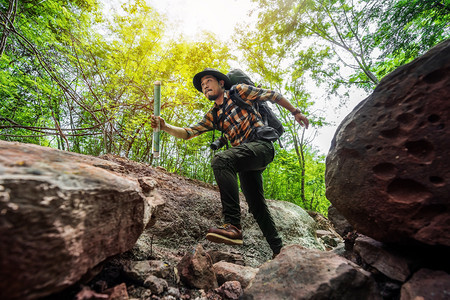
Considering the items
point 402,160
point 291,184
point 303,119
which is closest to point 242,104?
point 303,119

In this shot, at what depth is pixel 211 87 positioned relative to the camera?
280cm

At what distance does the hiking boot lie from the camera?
1.92 metres

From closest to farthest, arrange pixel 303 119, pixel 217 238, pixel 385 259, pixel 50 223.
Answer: pixel 50 223
pixel 385 259
pixel 217 238
pixel 303 119

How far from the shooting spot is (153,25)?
5070 mm

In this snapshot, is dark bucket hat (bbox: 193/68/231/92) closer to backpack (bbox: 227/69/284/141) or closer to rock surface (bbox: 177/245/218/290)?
backpack (bbox: 227/69/284/141)

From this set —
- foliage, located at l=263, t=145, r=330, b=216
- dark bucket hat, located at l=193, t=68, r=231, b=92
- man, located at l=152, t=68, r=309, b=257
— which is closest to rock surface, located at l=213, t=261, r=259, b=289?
man, located at l=152, t=68, r=309, b=257

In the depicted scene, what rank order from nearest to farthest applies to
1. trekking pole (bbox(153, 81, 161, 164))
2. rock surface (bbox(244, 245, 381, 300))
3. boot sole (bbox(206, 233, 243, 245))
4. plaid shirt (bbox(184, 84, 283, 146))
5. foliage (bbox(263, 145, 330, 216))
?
1. rock surface (bbox(244, 245, 381, 300))
2. boot sole (bbox(206, 233, 243, 245))
3. trekking pole (bbox(153, 81, 161, 164))
4. plaid shirt (bbox(184, 84, 283, 146))
5. foliage (bbox(263, 145, 330, 216))

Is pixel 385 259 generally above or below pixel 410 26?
below

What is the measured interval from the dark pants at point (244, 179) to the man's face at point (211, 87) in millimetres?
985

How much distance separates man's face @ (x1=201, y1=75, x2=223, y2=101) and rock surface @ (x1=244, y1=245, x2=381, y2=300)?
223cm

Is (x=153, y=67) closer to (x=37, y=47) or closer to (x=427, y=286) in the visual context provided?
(x=37, y=47)

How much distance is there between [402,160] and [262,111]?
72.0 inches

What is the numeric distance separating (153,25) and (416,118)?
5875 millimetres

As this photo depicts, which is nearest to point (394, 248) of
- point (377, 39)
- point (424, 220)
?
point (424, 220)
